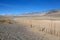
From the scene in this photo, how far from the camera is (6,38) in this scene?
19.9ft

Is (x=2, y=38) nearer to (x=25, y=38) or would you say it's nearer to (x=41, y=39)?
(x=25, y=38)

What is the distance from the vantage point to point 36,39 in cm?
682

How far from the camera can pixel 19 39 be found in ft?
20.6

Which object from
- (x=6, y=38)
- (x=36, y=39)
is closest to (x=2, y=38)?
(x=6, y=38)

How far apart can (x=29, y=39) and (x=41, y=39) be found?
0.71m

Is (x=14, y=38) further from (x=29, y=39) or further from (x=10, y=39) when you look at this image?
(x=29, y=39)

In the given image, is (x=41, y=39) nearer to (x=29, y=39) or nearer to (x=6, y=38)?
(x=29, y=39)

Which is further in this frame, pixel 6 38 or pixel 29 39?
pixel 29 39

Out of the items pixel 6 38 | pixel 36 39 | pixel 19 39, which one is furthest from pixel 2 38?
pixel 36 39

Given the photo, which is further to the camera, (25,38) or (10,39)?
(25,38)

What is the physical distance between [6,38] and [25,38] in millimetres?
979

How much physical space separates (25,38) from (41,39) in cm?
85

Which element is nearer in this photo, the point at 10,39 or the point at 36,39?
the point at 10,39

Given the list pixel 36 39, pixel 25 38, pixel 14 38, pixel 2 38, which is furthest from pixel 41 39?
pixel 2 38
